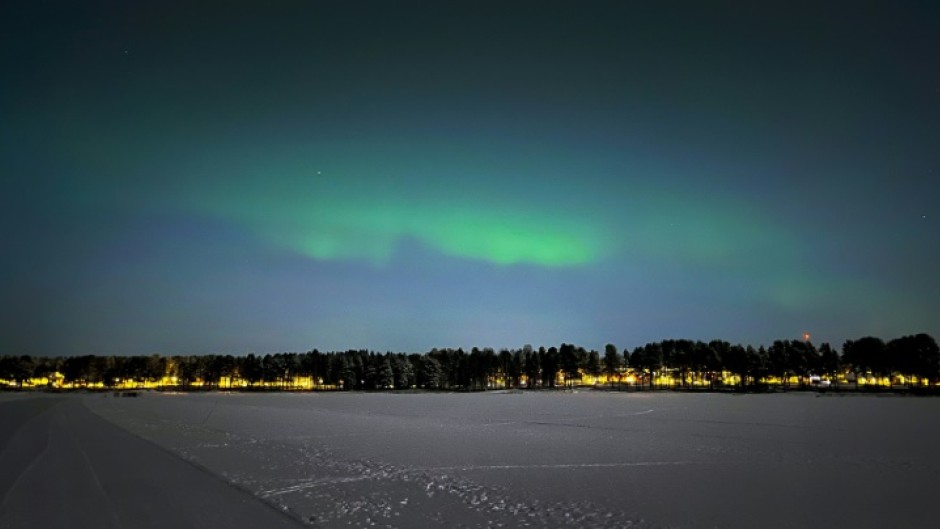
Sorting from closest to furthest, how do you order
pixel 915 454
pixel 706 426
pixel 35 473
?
pixel 35 473
pixel 915 454
pixel 706 426

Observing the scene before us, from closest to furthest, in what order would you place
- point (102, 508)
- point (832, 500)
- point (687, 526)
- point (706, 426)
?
1. point (687, 526)
2. point (102, 508)
3. point (832, 500)
4. point (706, 426)

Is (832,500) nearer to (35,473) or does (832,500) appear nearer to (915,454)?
(915,454)

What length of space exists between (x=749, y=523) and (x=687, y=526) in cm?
165

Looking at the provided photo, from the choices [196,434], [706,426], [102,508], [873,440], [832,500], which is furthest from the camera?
[706,426]

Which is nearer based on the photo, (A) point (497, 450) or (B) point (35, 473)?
(B) point (35, 473)

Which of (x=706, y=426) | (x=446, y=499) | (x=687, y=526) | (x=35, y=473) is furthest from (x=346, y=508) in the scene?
(x=706, y=426)

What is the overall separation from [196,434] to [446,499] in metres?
26.2

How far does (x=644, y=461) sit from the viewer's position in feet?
86.9

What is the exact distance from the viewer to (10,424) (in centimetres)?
4891

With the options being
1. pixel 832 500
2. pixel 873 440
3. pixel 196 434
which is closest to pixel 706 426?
pixel 873 440

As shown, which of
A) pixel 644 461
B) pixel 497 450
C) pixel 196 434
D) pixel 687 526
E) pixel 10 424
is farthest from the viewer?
pixel 10 424

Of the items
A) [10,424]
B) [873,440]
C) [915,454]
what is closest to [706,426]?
[873,440]

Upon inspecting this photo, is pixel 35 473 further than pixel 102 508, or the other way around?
pixel 35 473

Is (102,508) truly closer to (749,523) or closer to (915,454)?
(749,523)
